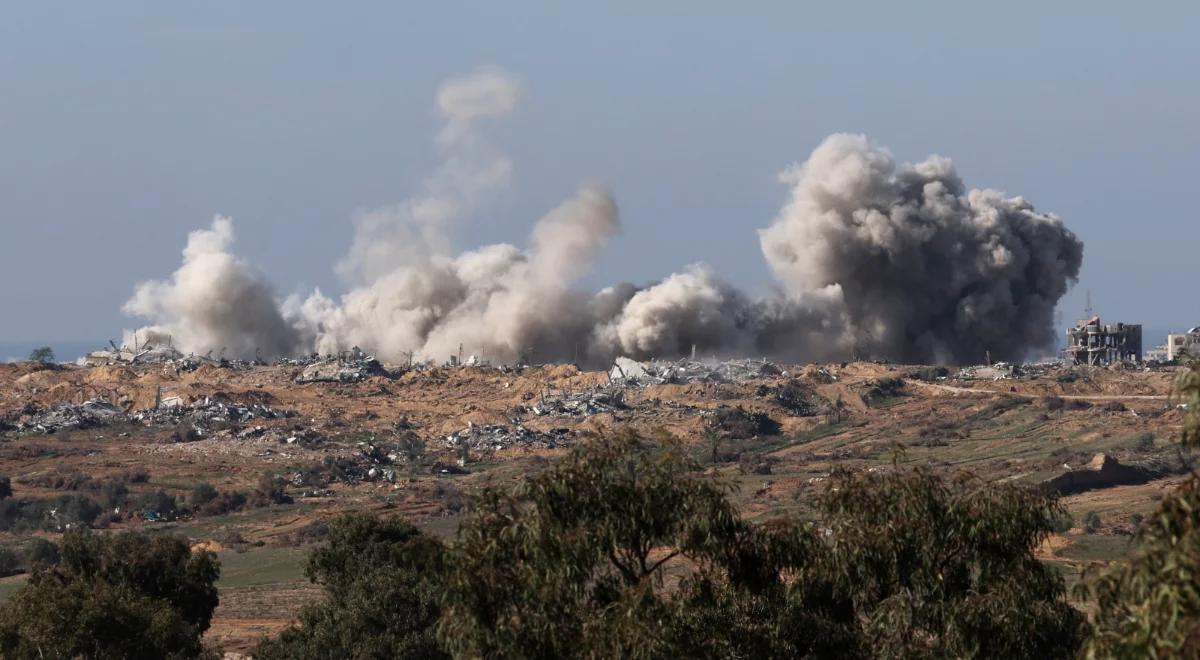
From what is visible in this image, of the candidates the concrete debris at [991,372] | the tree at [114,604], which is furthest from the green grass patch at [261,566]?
the concrete debris at [991,372]

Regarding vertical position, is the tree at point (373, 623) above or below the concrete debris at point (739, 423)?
below

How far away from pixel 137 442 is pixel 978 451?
33.9 m

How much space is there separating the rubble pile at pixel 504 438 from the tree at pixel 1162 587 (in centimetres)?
5961

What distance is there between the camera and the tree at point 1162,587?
10.1 meters

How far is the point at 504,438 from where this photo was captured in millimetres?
74562

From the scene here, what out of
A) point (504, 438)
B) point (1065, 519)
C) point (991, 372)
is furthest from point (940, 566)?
point (991, 372)

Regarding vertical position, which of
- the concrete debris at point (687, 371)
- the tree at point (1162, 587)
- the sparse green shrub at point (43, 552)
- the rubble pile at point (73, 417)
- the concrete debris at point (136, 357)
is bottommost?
the sparse green shrub at point (43, 552)

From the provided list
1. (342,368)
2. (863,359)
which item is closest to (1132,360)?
(863,359)

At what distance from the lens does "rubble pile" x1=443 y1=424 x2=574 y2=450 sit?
238ft

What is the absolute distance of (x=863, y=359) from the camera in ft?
317

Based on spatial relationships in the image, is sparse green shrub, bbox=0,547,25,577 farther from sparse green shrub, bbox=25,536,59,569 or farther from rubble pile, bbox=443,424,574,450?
Answer: rubble pile, bbox=443,424,574,450

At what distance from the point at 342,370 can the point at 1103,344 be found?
42116 mm

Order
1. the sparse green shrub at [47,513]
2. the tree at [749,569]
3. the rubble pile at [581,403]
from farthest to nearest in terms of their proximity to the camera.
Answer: the rubble pile at [581,403] → the sparse green shrub at [47,513] → the tree at [749,569]

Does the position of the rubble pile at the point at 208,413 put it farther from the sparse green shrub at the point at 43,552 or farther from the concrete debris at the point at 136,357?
the sparse green shrub at the point at 43,552
